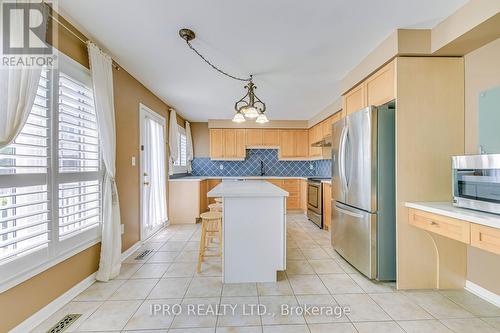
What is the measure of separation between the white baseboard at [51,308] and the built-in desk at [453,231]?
3.07m

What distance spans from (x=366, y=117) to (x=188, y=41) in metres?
1.89

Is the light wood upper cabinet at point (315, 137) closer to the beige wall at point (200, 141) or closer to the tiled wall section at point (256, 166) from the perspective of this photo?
the tiled wall section at point (256, 166)

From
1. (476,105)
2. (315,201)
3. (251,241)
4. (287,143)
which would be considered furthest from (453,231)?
(287,143)

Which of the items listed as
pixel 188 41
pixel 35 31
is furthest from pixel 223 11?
pixel 35 31

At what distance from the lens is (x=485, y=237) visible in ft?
4.75

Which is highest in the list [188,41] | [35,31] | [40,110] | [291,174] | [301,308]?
[188,41]

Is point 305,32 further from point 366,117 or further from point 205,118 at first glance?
point 205,118

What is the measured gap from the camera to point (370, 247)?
7.29ft

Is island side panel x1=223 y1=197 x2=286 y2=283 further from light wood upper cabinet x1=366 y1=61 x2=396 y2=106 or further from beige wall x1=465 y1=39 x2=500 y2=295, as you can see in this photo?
beige wall x1=465 y1=39 x2=500 y2=295

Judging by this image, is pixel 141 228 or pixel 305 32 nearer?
pixel 305 32

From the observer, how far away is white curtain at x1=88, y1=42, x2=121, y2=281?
6.99 feet

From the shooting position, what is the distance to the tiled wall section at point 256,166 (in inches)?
237

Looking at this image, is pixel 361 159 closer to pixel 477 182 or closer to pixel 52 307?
pixel 477 182

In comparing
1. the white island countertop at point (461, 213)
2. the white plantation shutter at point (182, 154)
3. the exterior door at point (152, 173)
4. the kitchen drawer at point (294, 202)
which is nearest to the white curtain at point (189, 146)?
the white plantation shutter at point (182, 154)
